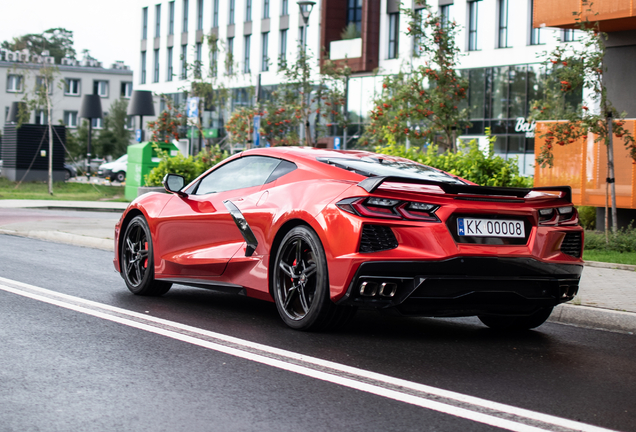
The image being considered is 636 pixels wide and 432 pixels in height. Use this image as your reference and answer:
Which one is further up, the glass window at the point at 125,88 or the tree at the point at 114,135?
the glass window at the point at 125,88

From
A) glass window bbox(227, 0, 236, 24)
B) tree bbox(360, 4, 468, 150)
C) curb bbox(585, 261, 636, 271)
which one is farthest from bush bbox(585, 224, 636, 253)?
glass window bbox(227, 0, 236, 24)

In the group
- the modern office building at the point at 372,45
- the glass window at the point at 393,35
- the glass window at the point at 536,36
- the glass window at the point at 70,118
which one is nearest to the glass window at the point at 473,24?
the modern office building at the point at 372,45

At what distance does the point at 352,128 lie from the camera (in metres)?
49.6

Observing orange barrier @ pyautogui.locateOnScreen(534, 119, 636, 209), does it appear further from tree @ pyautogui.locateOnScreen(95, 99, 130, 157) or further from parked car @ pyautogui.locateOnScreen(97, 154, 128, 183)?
tree @ pyautogui.locateOnScreen(95, 99, 130, 157)

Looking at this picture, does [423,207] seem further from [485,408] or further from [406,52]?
[406,52]

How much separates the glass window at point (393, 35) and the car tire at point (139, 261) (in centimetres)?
3994

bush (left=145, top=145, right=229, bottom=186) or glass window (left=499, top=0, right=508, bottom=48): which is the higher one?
glass window (left=499, top=0, right=508, bottom=48)

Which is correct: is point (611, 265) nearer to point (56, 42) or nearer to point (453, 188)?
point (453, 188)

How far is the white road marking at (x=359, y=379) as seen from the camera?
395 cm

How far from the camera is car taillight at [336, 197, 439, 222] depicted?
548 cm

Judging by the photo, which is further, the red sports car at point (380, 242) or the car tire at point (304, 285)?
the car tire at point (304, 285)

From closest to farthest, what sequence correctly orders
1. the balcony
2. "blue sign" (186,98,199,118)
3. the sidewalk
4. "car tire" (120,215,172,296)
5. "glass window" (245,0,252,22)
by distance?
the sidewalk < "car tire" (120,215,172,296) < the balcony < "blue sign" (186,98,199,118) < "glass window" (245,0,252,22)

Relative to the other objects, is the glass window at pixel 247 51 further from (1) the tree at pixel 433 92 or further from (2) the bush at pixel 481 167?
(2) the bush at pixel 481 167

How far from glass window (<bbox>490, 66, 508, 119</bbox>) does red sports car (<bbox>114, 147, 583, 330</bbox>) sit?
3610 cm
